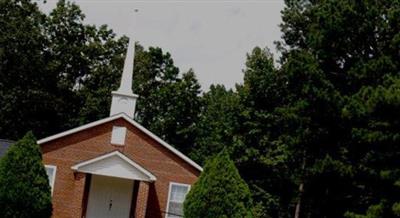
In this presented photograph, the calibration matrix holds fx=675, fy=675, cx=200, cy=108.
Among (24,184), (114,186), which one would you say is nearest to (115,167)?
(114,186)

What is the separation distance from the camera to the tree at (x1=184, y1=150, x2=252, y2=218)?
71.5 ft

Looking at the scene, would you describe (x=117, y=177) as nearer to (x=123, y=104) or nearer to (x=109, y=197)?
(x=109, y=197)

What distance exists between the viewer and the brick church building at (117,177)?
26.3 meters

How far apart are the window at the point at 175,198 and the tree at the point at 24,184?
20.6ft

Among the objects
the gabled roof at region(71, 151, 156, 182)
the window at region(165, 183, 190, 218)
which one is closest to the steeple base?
the gabled roof at region(71, 151, 156, 182)

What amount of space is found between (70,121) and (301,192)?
900 inches

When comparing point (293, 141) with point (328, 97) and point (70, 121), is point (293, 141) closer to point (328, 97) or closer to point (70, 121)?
point (328, 97)

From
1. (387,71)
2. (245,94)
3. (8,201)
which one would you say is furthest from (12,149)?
(245,94)

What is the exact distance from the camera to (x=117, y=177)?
2623cm

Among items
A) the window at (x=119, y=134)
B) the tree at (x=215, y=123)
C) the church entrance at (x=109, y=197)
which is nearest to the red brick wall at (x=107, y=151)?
the window at (x=119, y=134)

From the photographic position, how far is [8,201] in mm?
20734

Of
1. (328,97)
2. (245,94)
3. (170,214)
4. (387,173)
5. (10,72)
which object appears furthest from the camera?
(10,72)

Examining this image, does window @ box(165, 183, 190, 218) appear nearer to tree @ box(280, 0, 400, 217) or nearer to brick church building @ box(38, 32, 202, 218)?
brick church building @ box(38, 32, 202, 218)

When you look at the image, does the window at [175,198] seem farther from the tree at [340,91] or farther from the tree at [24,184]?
the tree at [24,184]
